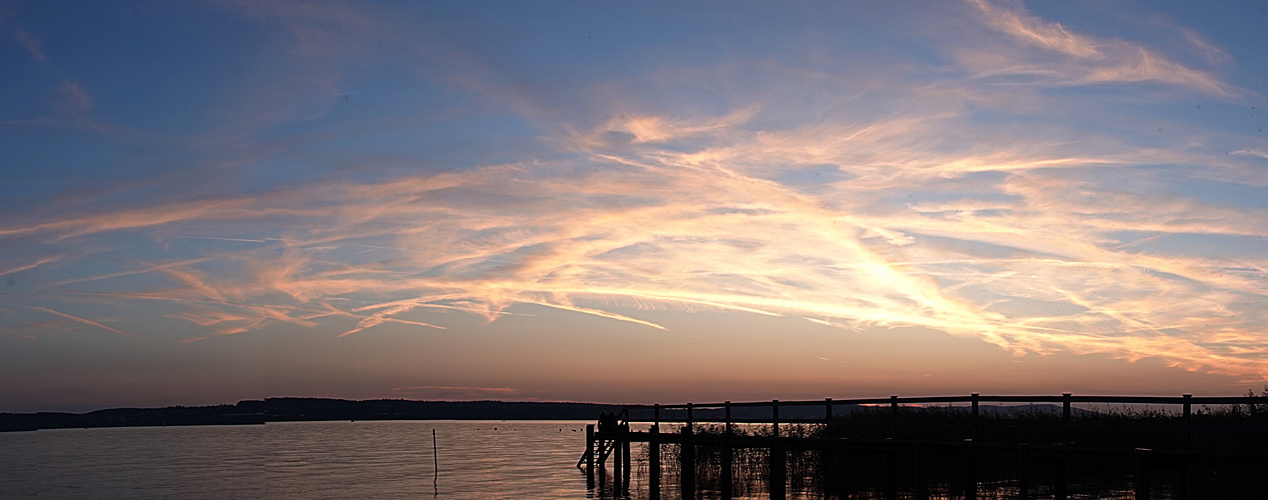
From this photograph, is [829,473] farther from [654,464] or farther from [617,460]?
[617,460]

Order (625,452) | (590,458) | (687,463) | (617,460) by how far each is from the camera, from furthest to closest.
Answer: (590,458), (625,452), (617,460), (687,463)

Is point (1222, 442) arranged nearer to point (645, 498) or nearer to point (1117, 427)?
point (1117, 427)

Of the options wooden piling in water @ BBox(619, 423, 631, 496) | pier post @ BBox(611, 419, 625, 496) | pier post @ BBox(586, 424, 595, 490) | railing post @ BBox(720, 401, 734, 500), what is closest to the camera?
railing post @ BBox(720, 401, 734, 500)

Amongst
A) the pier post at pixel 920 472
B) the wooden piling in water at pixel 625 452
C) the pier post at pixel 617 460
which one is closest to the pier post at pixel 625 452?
the wooden piling in water at pixel 625 452

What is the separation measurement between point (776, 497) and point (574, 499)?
1343 cm

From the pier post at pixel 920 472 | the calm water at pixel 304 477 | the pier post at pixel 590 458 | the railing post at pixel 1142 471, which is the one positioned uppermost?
the railing post at pixel 1142 471

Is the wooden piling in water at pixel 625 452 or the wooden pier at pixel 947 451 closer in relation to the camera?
the wooden pier at pixel 947 451

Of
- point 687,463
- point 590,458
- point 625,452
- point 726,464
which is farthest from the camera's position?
point 590,458

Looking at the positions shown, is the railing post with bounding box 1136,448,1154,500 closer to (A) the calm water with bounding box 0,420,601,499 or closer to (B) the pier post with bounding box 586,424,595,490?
(A) the calm water with bounding box 0,420,601,499

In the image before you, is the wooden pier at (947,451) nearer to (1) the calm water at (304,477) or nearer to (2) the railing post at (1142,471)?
(2) the railing post at (1142,471)

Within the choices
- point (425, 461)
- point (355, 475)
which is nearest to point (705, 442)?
point (355, 475)

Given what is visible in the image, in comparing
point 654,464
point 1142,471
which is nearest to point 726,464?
point 654,464

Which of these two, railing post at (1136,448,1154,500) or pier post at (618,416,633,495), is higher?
railing post at (1136,448,1154,500)

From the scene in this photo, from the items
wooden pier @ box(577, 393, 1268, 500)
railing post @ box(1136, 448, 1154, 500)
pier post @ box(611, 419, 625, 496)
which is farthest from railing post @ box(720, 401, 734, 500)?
railing post @ box(1136, 448, 1154, 500)
